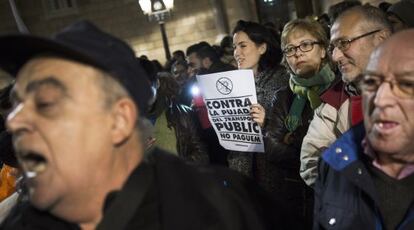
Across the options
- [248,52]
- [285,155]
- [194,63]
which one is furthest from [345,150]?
[194,63]

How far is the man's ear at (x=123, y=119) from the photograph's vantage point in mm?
1305

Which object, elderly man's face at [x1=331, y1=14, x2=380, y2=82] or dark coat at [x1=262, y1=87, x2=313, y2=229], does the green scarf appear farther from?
elderly man's face at [x1=331, y1=14, x2=380, y2=82]

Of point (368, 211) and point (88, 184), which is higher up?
point (88, 184)

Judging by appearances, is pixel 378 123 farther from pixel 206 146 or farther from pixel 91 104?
pixel 206 146

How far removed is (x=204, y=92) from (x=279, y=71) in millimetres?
628

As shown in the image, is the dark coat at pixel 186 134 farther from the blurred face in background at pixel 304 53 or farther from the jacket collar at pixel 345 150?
the jacket collar at pixel 345 150

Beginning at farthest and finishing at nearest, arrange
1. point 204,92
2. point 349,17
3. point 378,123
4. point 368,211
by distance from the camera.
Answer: point 204,92 < point 349,17 < point 368,211 < point 378,123

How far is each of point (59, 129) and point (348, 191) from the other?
1.10 meters

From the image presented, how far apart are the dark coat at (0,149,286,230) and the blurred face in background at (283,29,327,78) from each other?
→ 5.13 feet

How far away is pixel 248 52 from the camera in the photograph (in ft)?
11.4

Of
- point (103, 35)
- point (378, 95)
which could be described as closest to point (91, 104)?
point (103, 35)

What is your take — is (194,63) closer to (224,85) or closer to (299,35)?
(224,85)

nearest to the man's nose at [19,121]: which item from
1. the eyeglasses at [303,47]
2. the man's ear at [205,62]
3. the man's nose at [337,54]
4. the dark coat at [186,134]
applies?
the man's nose at [337,54]

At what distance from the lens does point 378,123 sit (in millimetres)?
1497
